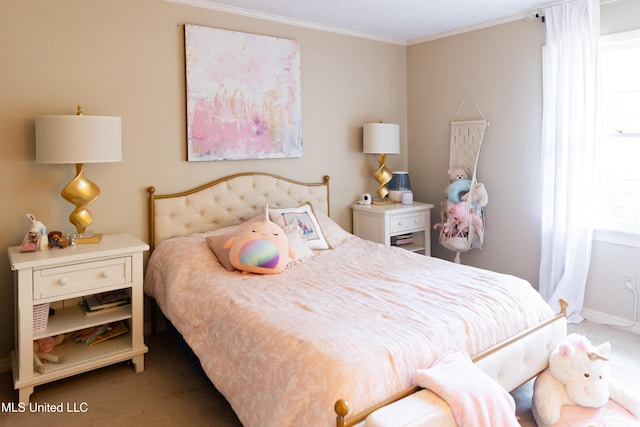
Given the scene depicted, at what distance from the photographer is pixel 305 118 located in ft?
12.8

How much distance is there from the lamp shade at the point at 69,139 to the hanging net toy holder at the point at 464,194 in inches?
111

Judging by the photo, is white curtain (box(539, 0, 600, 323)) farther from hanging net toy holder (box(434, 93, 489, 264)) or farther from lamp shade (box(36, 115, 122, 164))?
lamp shade (box(36, 115, 122, 164))

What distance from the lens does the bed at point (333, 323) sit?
1604 millimetres

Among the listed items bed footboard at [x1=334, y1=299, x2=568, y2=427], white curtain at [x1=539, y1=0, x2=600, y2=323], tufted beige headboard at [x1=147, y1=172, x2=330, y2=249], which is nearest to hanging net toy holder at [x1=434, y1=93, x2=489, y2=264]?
white curtain at [x1=539, y1=0, x2=600, y2=323]

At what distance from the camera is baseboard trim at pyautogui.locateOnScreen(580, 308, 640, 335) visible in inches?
128

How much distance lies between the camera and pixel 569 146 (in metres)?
3.40

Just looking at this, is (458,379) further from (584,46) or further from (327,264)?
(584,46)

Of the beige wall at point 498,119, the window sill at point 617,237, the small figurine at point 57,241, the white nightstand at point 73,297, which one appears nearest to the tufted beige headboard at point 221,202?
the white nightstand at point 73,297

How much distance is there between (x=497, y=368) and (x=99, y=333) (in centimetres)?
226

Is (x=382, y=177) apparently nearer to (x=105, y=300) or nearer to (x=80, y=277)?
(x=105, y=300)

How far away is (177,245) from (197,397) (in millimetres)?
981

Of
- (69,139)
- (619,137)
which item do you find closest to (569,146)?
(619,137)

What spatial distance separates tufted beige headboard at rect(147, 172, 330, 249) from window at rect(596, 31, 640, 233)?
2.29m

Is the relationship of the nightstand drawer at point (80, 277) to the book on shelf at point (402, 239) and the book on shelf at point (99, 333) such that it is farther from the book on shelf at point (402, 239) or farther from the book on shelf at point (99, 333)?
the book on shelf at point (402, 239)
